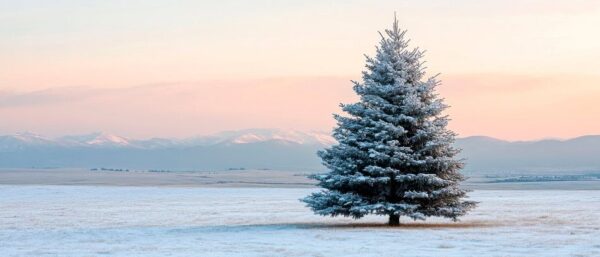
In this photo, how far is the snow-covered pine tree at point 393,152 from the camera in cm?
3788

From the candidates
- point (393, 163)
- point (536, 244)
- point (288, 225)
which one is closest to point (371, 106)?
point (393, 163)

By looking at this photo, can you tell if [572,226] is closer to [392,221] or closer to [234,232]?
[392,221]

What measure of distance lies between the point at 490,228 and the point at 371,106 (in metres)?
6.63

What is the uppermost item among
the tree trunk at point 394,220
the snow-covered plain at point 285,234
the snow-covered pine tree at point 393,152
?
the snow-covered pine tree at point 393,152

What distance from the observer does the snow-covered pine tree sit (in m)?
37.9

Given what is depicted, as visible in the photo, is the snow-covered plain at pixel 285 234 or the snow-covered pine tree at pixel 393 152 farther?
the snow-covered pine tree at pixel 393 152

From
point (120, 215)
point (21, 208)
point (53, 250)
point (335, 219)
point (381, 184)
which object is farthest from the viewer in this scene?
point (21, 208)

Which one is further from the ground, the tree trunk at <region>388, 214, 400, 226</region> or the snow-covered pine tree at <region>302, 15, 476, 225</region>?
the snow-covered pine tree at <region>302, 15, 476, 225</region>

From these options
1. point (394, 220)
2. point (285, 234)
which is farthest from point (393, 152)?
point (285, 234)

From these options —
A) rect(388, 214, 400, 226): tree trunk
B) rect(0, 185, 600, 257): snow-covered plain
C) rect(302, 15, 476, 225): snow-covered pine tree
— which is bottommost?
rect(0, 185, 600, 257): snow-covered plain

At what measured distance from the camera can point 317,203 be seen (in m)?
38.5

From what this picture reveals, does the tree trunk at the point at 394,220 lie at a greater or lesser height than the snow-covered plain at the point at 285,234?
greater

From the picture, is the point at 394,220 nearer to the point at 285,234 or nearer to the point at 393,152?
the point at 393,152

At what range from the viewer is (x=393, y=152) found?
125 ft
